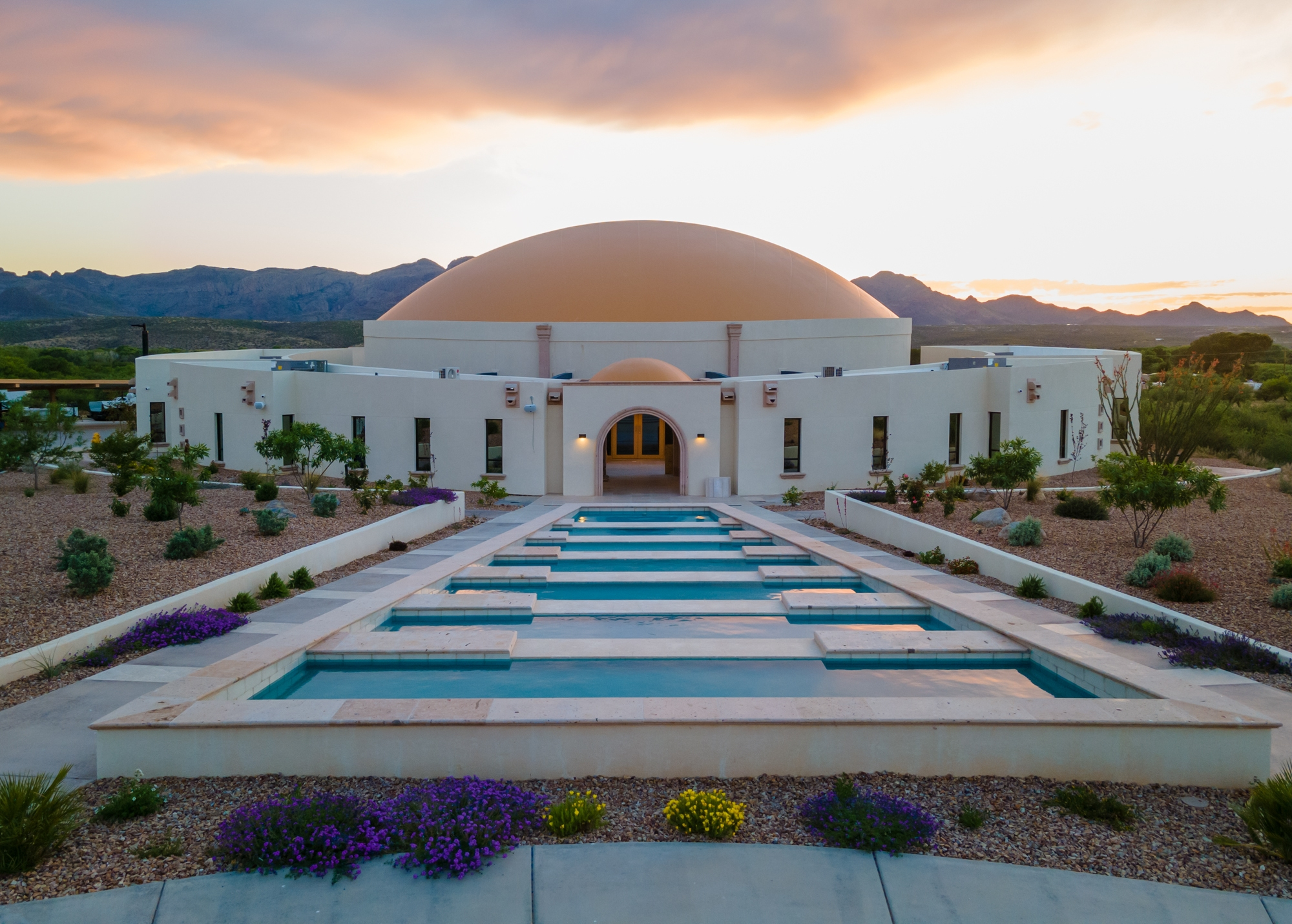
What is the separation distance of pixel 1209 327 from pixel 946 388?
14331 centimetres

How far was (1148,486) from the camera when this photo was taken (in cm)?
1152

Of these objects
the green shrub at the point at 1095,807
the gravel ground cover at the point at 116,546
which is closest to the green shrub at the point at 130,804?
the gravel ground cover at the point at 116,546

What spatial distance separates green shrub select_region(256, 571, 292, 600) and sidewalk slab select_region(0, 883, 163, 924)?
623 centimetres

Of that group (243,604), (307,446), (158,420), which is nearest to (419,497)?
(307,446)

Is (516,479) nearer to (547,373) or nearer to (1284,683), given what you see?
(547,373)

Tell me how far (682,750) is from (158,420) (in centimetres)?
2616

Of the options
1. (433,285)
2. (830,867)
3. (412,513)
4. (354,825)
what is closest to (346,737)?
(354,825)

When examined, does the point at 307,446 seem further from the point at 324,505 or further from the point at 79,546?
the point at 79,546

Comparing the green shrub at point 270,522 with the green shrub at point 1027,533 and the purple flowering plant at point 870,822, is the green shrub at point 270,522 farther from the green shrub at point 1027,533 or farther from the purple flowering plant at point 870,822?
the green shrub at point 1027,533

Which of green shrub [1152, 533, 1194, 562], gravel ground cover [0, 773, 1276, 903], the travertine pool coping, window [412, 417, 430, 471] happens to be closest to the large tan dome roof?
window [412, 417, 430, 471]

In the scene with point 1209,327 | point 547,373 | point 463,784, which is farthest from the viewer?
point 1209,327

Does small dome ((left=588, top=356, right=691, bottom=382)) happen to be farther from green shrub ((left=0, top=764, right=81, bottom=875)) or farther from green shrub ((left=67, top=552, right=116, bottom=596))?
green shrub ((left=0, top=764, right=81, bottom=875))

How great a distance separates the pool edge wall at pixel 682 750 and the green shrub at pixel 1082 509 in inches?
366

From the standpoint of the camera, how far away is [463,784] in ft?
17.6
